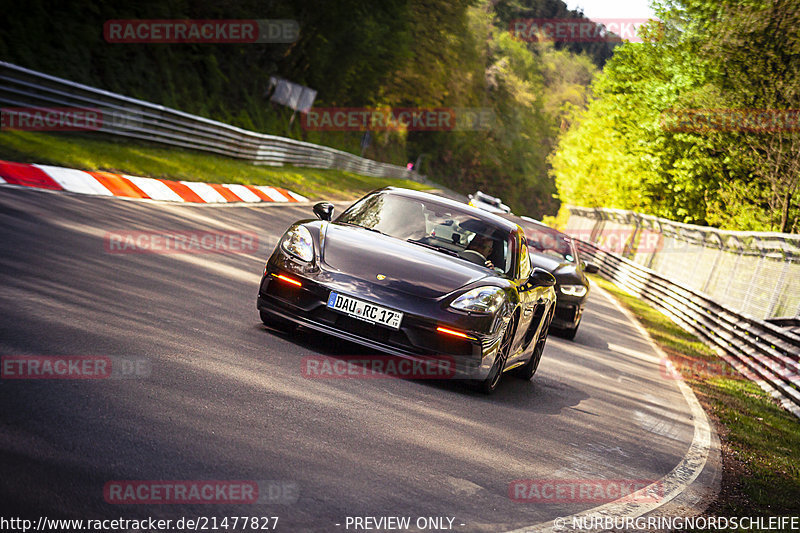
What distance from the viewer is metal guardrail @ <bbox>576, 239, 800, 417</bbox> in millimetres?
13680

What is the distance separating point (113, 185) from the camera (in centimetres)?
1533

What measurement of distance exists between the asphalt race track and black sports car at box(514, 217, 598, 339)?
10.6 ft

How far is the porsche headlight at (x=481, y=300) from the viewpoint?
737cm

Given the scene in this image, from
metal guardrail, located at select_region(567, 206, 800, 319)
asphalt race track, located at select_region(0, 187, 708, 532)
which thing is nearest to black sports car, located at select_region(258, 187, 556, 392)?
asphalt race track, located at select_region(0, 187, 708, 532)

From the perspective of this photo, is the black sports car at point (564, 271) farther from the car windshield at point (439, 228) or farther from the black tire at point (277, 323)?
the black tire at point (277, 323)

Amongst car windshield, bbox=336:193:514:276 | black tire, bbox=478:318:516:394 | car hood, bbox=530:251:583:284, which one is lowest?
black tire, bbox=478:318:516:394

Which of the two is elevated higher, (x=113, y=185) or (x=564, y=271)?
(x=564, y=271)

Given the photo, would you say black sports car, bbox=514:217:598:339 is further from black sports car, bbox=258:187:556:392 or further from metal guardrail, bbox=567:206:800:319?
black sports car, bbox=258:187:556:392

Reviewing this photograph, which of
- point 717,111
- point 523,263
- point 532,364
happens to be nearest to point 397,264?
point 523,263

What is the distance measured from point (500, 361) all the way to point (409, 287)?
1.10 meters

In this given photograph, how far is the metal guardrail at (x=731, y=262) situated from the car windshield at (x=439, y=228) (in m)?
10.3

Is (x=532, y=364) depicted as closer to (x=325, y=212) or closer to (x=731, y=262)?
(x=325, y=212)

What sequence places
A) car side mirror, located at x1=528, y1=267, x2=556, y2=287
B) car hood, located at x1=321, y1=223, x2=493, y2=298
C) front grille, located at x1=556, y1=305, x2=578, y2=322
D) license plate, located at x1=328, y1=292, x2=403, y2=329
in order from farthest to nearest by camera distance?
front grille, located at x1=556, y1=305, x2=578, y2=322 → car side mirror, located at x1=528, y1=267, x2=556, y2=287 → car hood, located at x1=321, y1=223, x2=493, y2=298 → license plate, located at x1=328, y1=292, x2=403, y2=329

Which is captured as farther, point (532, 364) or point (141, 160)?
point (141, 160)
